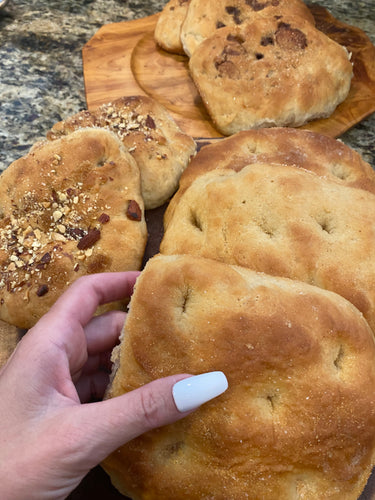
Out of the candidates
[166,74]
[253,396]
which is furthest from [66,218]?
[166,74]

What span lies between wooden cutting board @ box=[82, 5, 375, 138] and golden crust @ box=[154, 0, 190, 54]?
0.05 m

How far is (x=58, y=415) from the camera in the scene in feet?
2.29

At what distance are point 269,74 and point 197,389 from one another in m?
1.53

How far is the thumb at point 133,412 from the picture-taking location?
68 cm

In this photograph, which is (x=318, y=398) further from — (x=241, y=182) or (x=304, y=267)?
(x=241, y=182)

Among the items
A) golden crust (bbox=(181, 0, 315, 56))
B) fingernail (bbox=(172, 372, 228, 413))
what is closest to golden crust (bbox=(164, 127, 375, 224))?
fingernail (bbox=(172, 372, 228, 413))

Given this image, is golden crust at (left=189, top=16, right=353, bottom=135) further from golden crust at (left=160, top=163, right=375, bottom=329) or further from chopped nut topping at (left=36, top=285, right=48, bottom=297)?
chopped nut topping at (left=36, top=285, right=48, bottom=297)

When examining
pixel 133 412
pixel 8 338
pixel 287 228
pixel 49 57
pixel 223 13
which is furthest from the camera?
pixel 49 57

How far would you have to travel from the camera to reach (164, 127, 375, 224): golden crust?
1.26 meters

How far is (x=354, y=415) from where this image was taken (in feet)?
2.62

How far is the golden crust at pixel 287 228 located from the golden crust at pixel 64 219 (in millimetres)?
155

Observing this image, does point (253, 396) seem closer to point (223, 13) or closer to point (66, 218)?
point (66, 218)

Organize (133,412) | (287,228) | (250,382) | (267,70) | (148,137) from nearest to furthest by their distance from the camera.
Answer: (133,412) → (250,382) → (287,228) → (148,137) → (267,70)

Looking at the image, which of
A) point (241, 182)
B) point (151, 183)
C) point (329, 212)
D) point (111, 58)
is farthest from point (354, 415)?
point (111, 58)
